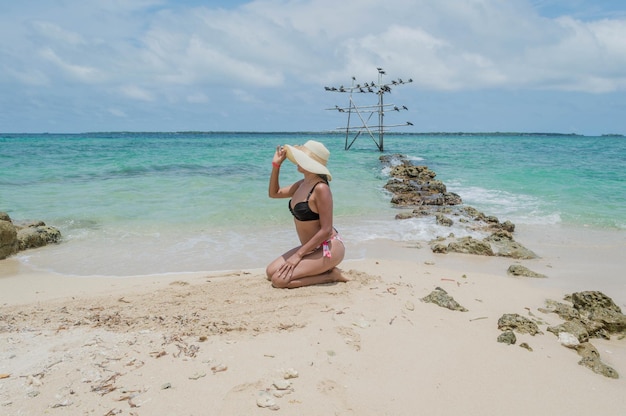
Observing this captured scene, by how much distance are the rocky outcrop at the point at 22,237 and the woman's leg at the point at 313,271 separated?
466 centimetres

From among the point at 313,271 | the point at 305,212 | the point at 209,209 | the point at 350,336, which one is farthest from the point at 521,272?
the point at 209,209

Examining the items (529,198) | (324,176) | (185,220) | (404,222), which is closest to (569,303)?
(324,176)

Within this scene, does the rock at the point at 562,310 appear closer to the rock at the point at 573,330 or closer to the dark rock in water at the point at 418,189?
the rock at the point at 573,330

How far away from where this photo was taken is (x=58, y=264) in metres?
6.54

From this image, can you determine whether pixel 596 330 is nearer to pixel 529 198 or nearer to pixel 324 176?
pixel 324 176

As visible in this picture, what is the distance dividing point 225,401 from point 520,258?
18.2 feet

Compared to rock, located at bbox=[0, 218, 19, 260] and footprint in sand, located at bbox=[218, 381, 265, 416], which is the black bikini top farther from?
rock, located at bbox=[0, 218, 19, 260]

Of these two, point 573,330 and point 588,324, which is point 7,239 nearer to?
point 573,330

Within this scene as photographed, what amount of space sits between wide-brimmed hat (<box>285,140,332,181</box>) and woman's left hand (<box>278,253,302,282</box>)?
0.86m

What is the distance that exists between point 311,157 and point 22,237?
18.1 ft

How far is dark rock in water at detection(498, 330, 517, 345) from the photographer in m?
3.66

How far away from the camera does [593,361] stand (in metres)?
3.45

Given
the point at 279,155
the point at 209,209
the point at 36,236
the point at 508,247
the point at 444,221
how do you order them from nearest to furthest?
the point at 279,155 < the point at 508,247 < the point at 36,236 < the point at 444,221 < the point at 209,209

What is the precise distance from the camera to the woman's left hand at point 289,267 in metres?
4.48
